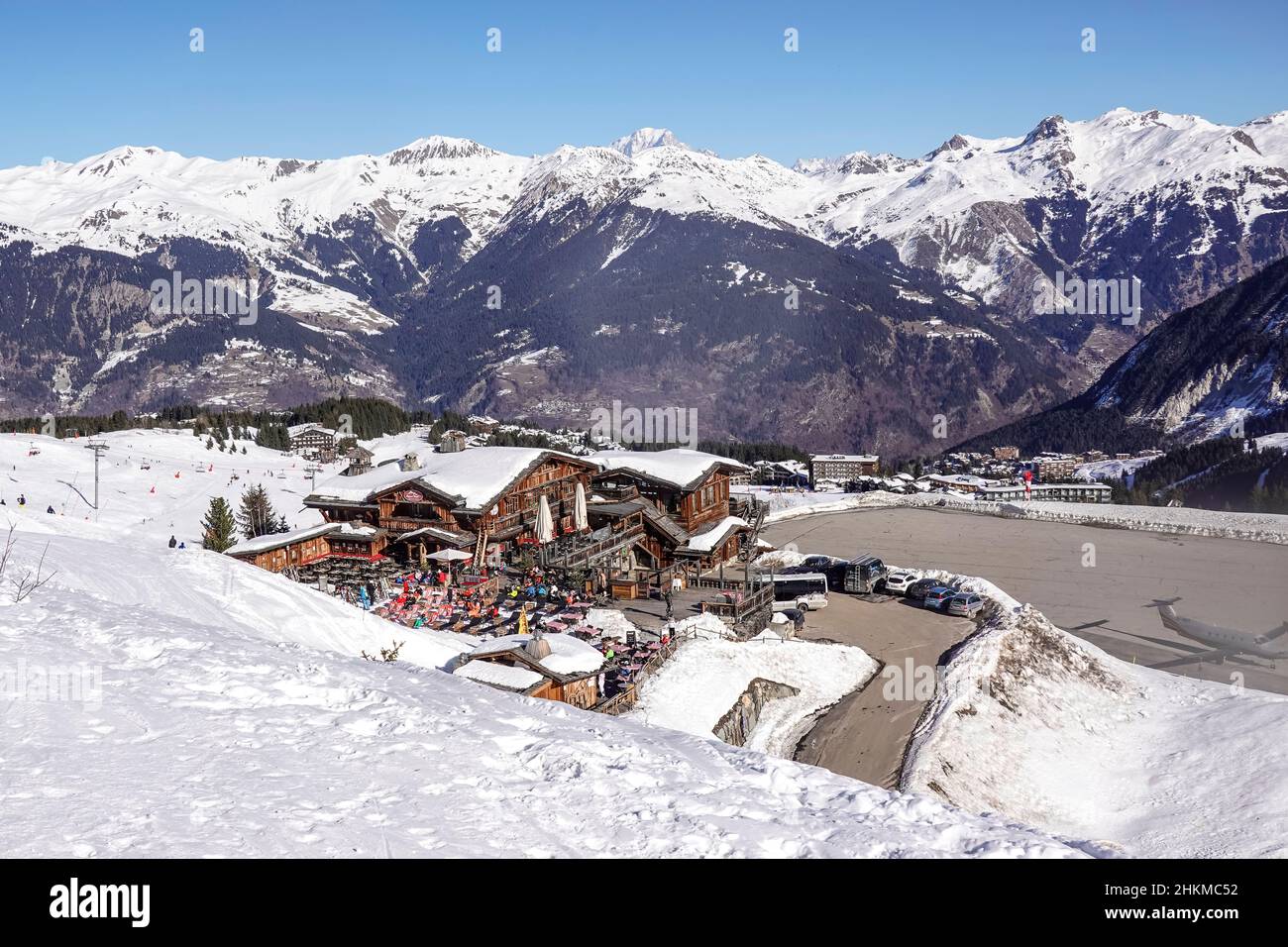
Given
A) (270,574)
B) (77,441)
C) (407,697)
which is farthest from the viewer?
(77,441)

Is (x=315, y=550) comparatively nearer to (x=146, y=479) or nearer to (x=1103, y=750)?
(x=146, y=479)

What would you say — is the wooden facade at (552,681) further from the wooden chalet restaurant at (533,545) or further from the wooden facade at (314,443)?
the wooden facade at (314,443)

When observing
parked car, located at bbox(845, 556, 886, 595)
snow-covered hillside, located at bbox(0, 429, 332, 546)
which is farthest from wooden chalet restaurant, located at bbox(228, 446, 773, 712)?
snow-covered hillside, located at bbox(0, 429, 332, 546)

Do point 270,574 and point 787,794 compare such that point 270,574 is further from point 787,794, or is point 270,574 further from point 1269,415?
point 1269,415

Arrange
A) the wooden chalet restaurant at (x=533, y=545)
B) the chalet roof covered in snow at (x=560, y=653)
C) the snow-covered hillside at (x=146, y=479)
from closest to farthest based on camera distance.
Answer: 1. the chalet roof covered in snow at (x=560, y=653)
2. the wooden chalet restaurant at (x=533, y=545)
3. the snow-covered hillside at (x=146, y=479)

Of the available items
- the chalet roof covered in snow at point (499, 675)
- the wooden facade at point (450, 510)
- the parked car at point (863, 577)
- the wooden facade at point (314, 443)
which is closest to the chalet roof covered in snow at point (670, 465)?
the wooden facade at point (450, 510)
